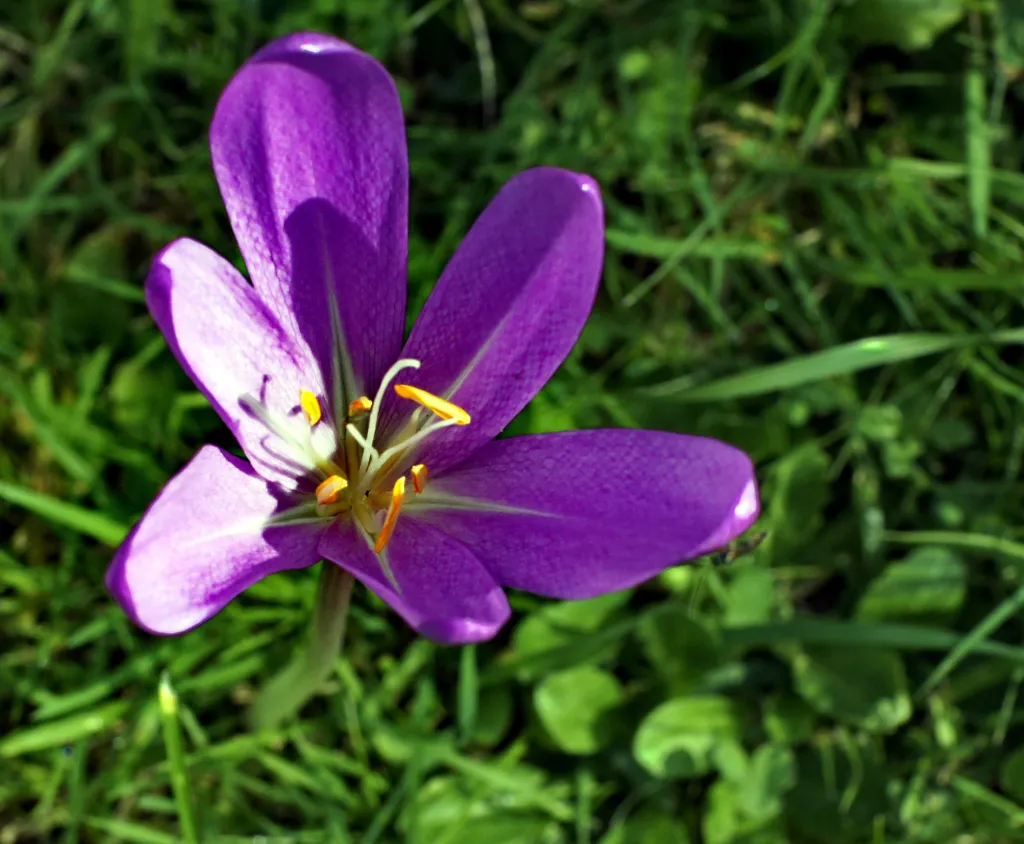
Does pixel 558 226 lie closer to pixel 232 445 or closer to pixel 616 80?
pixel 232 445

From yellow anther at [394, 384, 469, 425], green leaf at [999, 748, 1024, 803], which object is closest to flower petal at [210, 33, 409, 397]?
yellow anther at [394, 384, 469, 425]

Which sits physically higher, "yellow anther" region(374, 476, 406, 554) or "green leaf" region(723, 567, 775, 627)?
"yellow anther" region(374, 476, 406, 554)

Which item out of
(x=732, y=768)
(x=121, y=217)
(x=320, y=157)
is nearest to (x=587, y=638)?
(x=732, y=768)

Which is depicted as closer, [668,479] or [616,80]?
[668,479]

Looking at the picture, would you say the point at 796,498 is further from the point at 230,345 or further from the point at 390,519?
the point at 230,345

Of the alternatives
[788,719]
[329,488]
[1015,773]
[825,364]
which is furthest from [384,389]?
[1015,773]

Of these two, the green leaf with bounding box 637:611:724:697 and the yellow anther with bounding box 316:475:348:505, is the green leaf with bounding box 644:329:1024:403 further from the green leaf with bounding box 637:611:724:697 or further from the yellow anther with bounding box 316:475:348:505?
the yellow anther with bounding box 316:475:348:505

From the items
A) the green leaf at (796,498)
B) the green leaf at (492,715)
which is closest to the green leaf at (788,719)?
the green leaf at (796,498)
